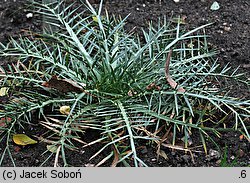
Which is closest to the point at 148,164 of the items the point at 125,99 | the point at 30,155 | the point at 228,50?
the point at 125,99

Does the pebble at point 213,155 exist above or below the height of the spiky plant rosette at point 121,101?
below

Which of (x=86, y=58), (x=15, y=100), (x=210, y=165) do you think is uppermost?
(x=86, y=58)

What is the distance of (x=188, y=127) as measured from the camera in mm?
2193

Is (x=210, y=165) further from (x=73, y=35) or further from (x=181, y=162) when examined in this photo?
(x=73, y=35)

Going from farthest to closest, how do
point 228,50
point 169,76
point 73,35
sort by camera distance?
point 228,50
point 73,35
point 169,76

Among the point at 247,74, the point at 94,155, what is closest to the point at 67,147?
the point at 94,155

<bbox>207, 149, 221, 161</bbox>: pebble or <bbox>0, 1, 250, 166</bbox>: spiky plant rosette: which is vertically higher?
<bbox>0, 1, 250, 166</bbox>: spiky plant rosette

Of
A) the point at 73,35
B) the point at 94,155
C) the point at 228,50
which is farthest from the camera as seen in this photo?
the point at 228,50

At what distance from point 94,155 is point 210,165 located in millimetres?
458

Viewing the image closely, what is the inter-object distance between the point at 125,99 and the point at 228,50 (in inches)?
29.8

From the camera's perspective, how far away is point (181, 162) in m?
2.09

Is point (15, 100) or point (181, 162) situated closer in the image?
point (181, 162)

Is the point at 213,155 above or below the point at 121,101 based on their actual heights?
below

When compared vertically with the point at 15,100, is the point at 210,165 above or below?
below
